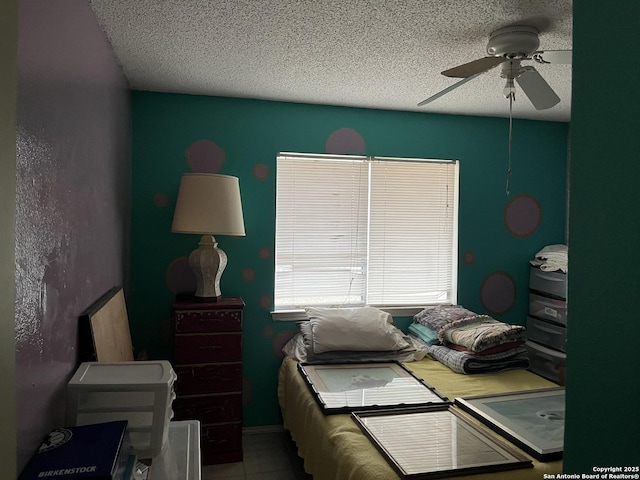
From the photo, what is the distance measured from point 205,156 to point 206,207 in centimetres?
58

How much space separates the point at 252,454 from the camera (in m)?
3.22

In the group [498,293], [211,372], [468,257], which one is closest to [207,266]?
[211,372]

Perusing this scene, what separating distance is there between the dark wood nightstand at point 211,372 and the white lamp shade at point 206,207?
19.0 inches

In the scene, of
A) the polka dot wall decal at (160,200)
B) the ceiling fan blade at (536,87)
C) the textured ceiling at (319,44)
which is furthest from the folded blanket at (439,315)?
the polka dot wall decal at (160,200)

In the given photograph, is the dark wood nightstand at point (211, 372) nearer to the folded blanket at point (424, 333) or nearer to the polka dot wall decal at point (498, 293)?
the folded blanket at point (424, 333)

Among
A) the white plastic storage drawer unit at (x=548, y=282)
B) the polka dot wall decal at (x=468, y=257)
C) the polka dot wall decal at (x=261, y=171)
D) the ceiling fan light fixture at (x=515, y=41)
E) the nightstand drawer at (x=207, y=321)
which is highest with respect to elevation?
the ceiling fan light fixture at (x=515, y=41)

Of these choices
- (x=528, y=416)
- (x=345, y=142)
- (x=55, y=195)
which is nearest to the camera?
(x=55, y=195)

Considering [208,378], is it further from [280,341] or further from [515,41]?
[515,41]

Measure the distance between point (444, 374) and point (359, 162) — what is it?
1.67 m

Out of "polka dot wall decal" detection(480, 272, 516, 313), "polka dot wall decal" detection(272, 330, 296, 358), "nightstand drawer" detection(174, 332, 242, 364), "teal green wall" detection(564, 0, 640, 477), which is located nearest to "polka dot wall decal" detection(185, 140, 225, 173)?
"nightstand drawer" detection(174, 332, 242, 364)

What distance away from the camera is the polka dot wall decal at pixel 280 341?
360 cm

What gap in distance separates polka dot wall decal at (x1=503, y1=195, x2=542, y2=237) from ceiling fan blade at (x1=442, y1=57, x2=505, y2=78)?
6.97 ft

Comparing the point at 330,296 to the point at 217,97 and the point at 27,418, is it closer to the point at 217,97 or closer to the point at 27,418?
the point at 217,97

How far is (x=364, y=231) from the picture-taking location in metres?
3.79
